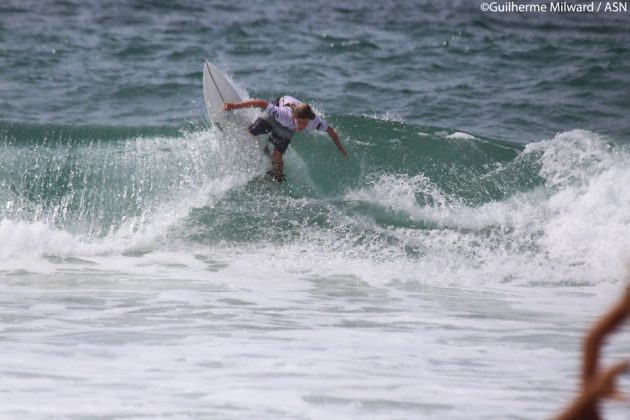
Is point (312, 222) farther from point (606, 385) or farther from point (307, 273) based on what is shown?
point (606, 385)

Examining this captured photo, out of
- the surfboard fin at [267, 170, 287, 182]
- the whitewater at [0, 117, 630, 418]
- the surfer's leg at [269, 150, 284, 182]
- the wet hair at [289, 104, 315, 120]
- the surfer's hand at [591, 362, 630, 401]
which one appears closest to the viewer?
the surfer's hand at [591, 362, 630, 401]

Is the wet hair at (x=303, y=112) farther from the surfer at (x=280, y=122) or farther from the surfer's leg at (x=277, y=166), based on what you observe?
the surfer's leg at (x=277, y=166)

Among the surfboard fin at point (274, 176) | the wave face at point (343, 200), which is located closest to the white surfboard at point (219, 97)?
the wave face at point (343, 200)

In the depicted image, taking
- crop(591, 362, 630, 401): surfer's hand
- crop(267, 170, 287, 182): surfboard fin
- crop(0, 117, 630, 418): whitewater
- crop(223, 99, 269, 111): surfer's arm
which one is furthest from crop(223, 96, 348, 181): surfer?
crop(591, 362, 630, 401): surfer's hand

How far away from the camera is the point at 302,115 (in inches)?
352

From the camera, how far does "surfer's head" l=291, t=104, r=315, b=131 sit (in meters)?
8.91

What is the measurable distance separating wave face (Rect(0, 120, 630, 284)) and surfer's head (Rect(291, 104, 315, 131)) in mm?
1329

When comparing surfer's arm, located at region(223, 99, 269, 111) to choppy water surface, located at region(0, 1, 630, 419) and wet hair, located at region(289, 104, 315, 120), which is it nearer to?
wet hair, located at region(289, 104, 315, 120)

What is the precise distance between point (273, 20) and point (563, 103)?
10.0 metres

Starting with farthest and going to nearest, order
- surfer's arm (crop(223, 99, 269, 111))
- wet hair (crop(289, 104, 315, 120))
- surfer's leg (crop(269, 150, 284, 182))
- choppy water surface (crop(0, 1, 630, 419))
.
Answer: surfer's leg (crop(269, 150, 284, 182)) < surfer's arm (crop(223, 99, 269, 111)) < wet hair (crop(289, 104, 315, 120)) < choppy water surface (crop(0, 1, 630, 419))

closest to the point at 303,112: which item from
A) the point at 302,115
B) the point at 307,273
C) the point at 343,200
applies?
the point at 302,115

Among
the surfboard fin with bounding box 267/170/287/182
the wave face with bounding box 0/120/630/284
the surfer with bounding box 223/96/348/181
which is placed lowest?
the wave face with bounding box 0/120/630/284

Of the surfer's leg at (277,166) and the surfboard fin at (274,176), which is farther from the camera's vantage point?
the surfboard fin at (274,176)

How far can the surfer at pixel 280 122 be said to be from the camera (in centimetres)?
924
